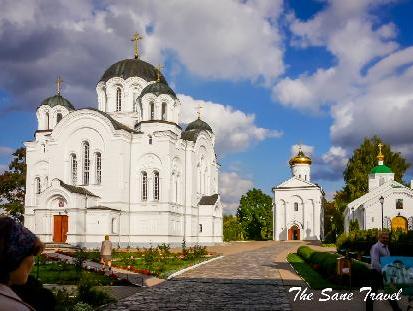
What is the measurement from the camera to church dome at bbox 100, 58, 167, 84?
1946 inches

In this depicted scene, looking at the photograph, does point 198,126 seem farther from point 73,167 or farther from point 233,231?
point 233,231

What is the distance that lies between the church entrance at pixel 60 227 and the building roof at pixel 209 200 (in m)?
13.1

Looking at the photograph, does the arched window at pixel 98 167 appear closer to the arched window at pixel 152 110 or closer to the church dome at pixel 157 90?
the arched window at pixel 152 110

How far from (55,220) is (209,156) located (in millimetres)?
17311

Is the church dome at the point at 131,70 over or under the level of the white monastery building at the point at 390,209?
over

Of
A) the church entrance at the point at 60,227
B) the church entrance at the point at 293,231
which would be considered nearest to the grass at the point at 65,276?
the church entrance at the point at 60,227

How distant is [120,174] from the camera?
42812 mm

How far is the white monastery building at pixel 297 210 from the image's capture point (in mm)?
64875

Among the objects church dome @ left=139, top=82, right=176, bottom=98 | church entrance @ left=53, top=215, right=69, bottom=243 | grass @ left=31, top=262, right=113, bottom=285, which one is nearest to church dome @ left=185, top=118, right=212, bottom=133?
church dome @ left=139, top=82, right=176, bottom=98

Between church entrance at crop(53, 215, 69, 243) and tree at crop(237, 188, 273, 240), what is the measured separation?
40291 millimetres

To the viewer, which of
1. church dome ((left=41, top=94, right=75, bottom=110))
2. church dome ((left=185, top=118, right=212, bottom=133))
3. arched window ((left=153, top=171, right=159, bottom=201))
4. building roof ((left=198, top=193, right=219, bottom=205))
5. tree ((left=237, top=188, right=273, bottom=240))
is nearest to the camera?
arched window ((left=153, top=171, right=159, bottom=201))

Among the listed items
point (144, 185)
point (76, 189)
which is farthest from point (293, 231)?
point (76, 189)

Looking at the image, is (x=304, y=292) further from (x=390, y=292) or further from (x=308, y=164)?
(x=308, y=164)

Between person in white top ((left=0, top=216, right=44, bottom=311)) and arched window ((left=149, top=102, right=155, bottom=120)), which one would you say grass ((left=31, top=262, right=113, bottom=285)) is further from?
arched window ((left=149, top=102, right=155, bottom=120))
